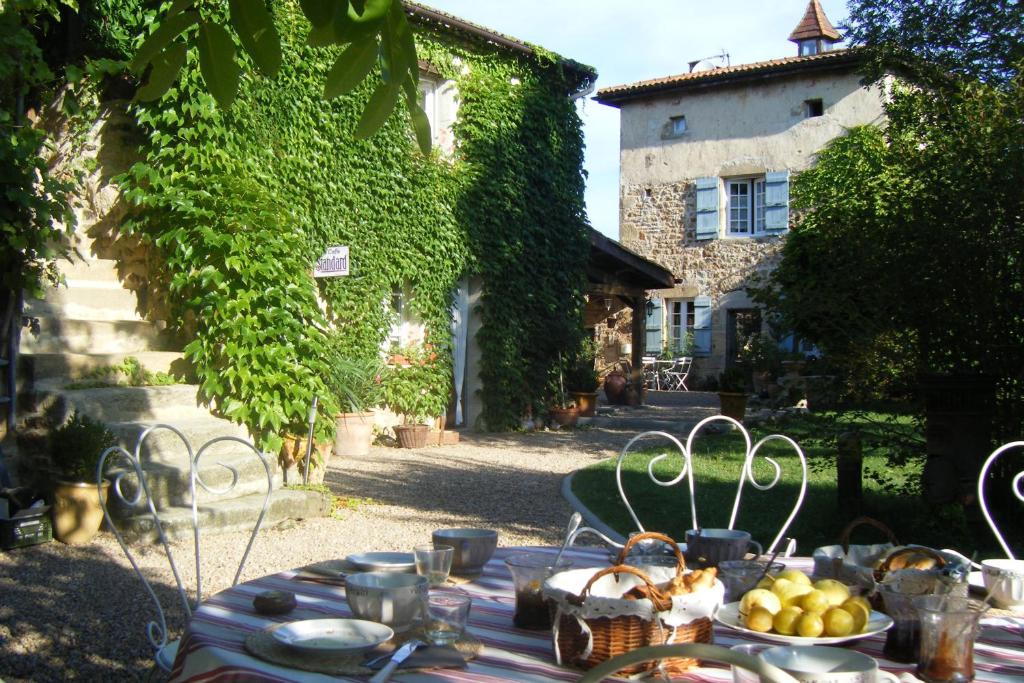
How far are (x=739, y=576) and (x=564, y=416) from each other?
11.1m

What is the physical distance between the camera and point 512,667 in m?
1.62

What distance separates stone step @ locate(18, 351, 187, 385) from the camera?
677 centimetres

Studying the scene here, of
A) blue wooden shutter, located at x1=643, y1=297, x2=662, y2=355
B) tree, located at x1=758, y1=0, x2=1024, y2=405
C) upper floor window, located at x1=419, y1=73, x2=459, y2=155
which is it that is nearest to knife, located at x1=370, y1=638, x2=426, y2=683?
tree, located at x1=758, y1=0, x2=1024, y2=405

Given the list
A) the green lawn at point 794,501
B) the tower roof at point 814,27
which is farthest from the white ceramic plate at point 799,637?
the tower roof at point 814,27

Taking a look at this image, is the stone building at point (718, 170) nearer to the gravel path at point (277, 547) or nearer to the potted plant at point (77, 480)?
the gravel path at point (277, 547)

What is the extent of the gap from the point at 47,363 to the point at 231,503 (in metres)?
1.91

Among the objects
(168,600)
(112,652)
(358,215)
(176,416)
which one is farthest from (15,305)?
(358,215)

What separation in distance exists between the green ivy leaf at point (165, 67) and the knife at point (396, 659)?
1181mm

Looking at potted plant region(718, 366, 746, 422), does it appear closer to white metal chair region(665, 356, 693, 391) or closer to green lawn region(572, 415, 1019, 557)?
green lawn region(572, 415, 1019, 557)

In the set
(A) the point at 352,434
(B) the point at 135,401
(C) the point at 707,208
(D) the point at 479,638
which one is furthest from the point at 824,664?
(C) the point at 707,208

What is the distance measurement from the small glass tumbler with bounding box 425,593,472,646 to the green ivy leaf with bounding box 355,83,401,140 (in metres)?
0.92

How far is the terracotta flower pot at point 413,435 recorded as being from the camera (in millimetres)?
10508

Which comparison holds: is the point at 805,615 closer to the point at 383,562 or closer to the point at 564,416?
the point at 383,562

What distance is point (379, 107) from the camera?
186 cm
